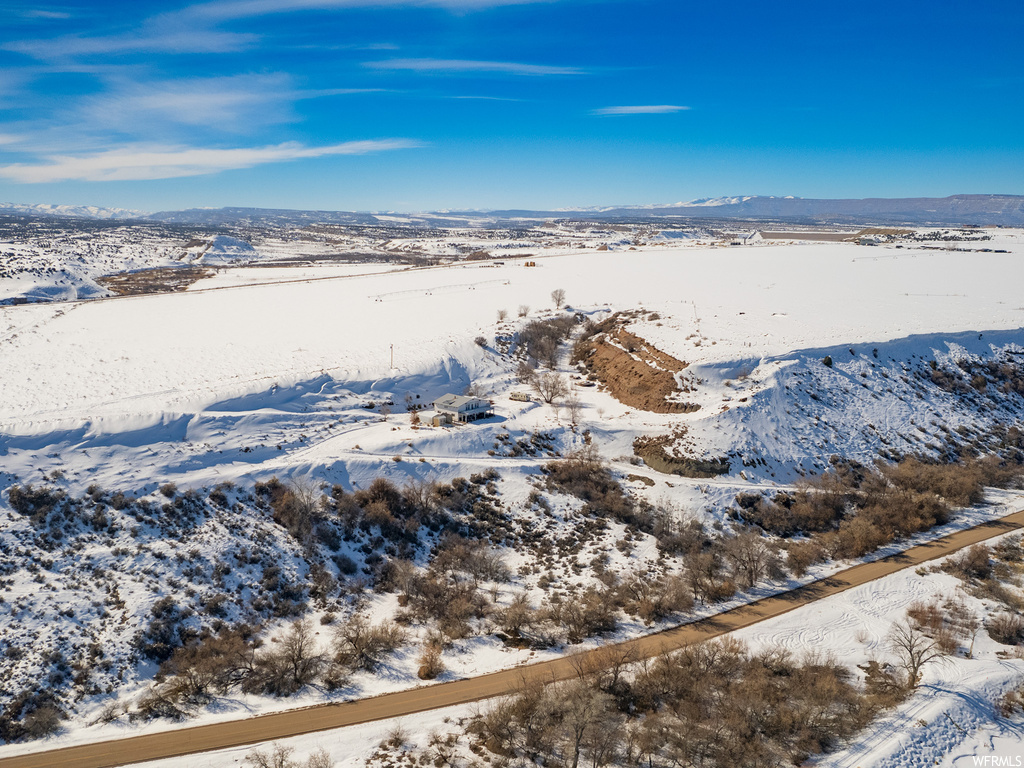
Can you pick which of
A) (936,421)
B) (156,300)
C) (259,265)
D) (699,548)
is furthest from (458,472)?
(259,265)

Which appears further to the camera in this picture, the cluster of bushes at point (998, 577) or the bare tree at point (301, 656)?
the cluster of bushes at point (998, 577)

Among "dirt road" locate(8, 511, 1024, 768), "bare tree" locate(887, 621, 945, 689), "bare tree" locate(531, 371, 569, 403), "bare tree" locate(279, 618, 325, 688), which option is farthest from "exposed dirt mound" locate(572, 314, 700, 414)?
"bare tree" locate(279, 618, 325, 688)

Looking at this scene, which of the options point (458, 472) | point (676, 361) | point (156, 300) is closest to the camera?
point (458, 472)

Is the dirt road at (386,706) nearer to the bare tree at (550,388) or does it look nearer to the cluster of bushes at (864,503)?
the cluster of bushes at (864,503)

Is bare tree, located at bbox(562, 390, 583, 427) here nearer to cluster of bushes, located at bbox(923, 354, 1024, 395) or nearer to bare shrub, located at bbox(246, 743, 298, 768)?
bare shrub, located at bbox(246, 743, 298, 768)

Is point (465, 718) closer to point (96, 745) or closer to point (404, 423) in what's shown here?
point (96, 745)

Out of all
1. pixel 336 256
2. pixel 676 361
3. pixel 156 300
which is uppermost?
pixel 336 256

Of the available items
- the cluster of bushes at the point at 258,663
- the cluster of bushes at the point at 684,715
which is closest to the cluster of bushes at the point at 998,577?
the cluster of bushes at the point at 684,715
